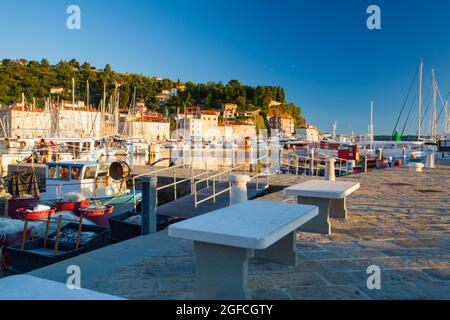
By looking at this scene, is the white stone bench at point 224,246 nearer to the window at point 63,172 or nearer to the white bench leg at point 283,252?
the white bench leg at point 283,252

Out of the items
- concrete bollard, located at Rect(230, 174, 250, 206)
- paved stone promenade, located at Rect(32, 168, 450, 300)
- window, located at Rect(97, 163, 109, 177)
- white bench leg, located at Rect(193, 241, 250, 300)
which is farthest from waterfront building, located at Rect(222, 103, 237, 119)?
white bench leg, located at Rect(193, 241, 250, 300)

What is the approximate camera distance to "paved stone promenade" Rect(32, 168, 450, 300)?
3.49 meters

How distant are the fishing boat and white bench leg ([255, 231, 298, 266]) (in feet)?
35.5

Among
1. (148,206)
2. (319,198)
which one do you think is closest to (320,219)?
(319,198)

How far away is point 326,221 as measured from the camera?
5.59 metres

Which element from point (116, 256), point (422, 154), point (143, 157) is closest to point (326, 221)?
point (116, 256)

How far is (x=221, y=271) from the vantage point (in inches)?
115

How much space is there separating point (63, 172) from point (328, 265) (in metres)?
13.2

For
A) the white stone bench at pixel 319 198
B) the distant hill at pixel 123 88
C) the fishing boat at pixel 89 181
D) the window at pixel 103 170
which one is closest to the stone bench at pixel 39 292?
the white stone bench at pixel 319 198

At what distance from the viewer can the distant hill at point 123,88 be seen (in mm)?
99062

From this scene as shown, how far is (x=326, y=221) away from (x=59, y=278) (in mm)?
3713

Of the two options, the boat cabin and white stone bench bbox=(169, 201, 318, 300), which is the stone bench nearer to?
white stone bench bbox=(169, 201, 318, 300)

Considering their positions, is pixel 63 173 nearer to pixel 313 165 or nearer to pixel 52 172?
pixel 52 172

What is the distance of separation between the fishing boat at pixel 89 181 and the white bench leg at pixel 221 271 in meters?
11.9
